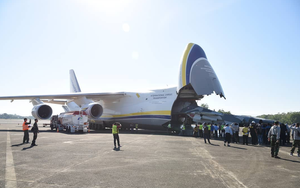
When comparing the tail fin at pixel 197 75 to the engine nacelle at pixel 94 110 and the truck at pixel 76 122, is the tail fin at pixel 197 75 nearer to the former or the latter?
the engine nacelle at pixel 94 110

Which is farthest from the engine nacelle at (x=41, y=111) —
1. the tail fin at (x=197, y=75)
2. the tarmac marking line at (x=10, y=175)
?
the tarmac marking line at (x=10, y=175)

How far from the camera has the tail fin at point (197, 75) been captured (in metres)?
16.1

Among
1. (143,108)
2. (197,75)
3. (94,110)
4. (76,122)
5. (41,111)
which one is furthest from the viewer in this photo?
(41,111)

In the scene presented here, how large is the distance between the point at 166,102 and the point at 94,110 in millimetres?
7160

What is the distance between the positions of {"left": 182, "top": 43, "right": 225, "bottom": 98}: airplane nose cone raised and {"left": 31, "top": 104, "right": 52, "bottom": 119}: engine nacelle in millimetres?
13928

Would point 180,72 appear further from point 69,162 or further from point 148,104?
point 69,162

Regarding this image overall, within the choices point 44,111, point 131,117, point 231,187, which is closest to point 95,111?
point 131,117

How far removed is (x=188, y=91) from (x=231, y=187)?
14236 millimetres

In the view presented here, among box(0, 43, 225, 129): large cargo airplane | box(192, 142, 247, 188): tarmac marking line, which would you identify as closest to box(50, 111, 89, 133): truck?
box(0, 43, 225, 129): large cargo airplane

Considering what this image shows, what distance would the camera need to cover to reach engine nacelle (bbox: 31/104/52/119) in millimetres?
21469

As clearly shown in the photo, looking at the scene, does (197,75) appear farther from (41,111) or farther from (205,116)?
(41,111)

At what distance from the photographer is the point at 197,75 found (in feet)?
53.4

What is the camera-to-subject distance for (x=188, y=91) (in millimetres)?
18516

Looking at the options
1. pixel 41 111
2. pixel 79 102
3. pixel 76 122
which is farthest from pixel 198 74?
pixel 41 111
